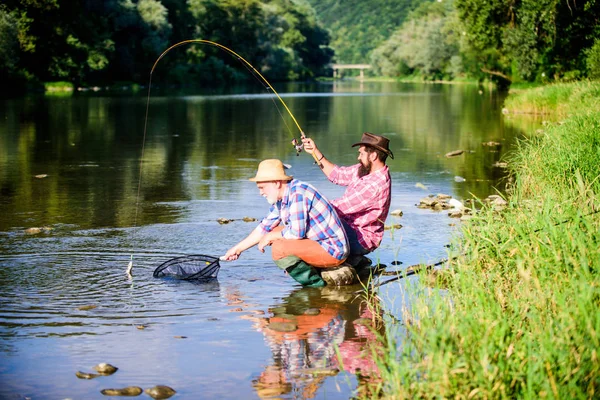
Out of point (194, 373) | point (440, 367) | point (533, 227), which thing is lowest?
point (194, 373)

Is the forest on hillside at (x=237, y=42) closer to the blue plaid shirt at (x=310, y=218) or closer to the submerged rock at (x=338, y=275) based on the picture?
the submerged rock at (x=338, y=275)

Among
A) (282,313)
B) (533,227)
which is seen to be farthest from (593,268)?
(282,313)

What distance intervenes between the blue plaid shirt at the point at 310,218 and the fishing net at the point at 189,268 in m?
0.89

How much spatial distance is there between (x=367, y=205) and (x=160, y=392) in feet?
11.2

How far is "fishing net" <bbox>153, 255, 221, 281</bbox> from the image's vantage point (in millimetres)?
8289

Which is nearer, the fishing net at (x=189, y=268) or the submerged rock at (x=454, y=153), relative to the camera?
the fishing net at (x=189, y=268)

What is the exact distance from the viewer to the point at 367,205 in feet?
27.0

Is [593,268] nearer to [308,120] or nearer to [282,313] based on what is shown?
[282,313]

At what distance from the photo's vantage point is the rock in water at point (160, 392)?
17.7 ft

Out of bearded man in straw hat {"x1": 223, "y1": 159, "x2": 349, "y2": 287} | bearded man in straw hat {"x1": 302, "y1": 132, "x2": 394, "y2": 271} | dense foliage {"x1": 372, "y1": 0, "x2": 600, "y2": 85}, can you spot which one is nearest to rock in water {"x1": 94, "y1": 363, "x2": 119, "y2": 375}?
bearded man in straw hat {"x1": 223, "y1": 159, "x2": 349, "y2": 287}

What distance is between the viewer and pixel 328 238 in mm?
7852

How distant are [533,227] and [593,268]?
87 cm

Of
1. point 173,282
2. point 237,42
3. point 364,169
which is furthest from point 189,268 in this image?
point 237,42

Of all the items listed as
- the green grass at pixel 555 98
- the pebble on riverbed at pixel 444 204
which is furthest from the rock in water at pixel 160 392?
the green grass at pixel 555 98
